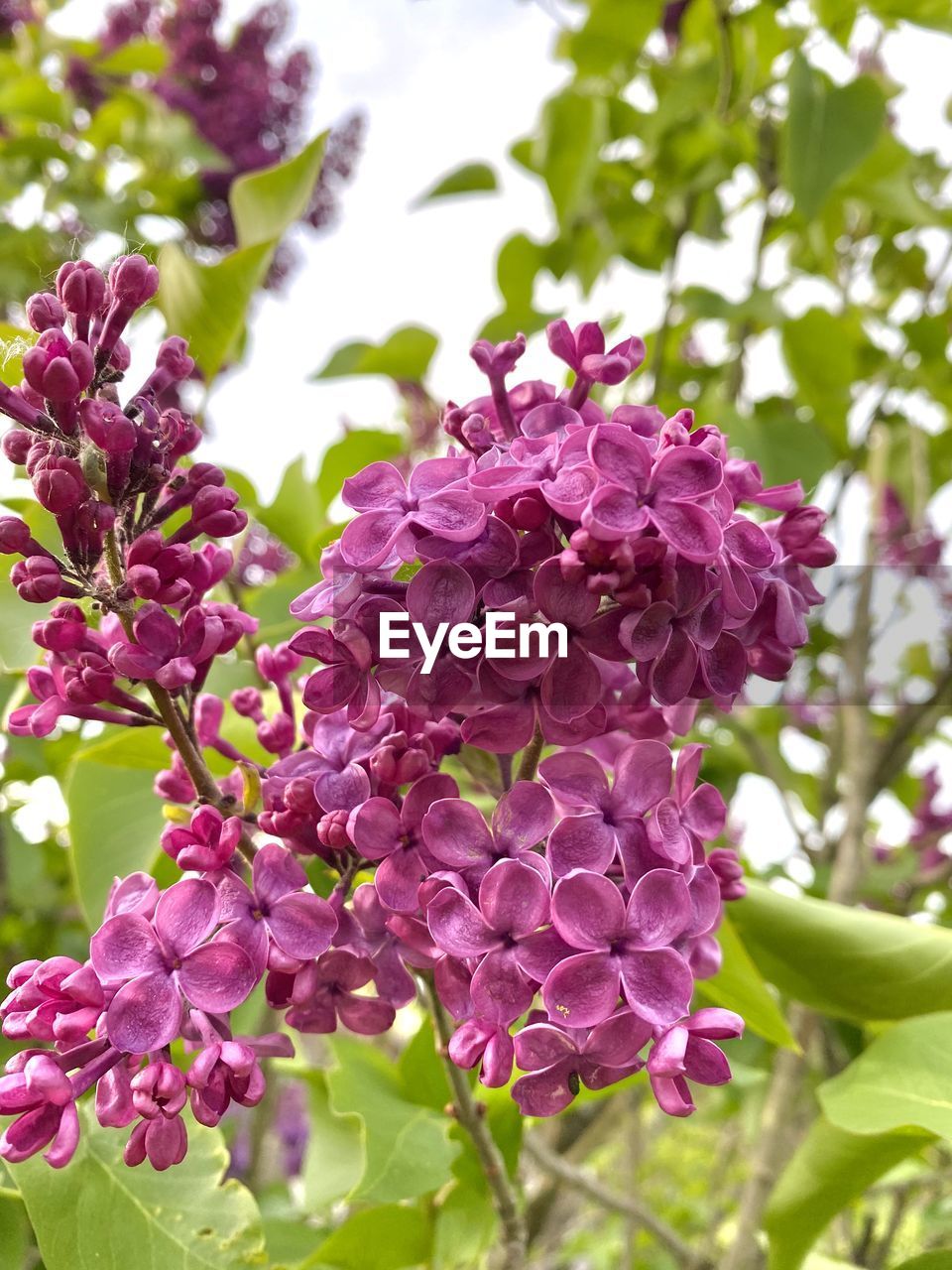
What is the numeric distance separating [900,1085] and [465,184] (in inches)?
49.7

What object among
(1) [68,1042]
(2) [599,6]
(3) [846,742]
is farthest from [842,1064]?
(2) [599,6]

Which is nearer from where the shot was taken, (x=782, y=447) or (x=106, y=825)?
(x=106, y=825)

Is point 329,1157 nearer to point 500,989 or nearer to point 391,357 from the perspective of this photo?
point 500,989

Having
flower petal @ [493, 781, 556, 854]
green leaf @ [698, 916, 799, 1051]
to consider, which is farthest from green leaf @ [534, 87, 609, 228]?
flower petal @ [493, 781, 556, 854]

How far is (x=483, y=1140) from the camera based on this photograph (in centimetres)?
56

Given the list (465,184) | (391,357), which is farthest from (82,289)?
(465,184)

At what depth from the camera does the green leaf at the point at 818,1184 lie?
62 centimetres

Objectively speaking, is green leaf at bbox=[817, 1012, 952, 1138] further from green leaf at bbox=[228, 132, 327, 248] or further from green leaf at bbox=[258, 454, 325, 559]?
green leaf at bbox=[228, 132, 327, 248]

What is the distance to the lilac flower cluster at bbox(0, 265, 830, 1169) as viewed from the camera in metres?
0.37

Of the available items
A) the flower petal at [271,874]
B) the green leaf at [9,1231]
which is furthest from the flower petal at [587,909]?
the green leaf at [9,1231]

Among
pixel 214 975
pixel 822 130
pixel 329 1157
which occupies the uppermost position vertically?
pixel 822 130

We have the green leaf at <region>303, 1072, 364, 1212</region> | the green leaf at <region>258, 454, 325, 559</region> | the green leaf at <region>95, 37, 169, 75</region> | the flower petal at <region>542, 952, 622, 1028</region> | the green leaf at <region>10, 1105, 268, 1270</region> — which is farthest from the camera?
the green leaf at <region>95, 37, 169, 75</region>

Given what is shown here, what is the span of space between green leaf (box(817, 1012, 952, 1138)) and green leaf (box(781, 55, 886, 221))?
2.38 ft

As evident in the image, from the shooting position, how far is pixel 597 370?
458mm
